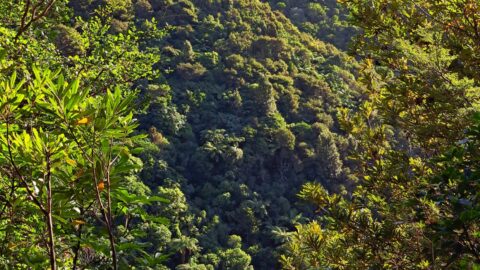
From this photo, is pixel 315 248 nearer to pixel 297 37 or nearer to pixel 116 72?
pixel 116 72

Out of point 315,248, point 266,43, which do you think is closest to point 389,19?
point 315,248

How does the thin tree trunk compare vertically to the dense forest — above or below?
above

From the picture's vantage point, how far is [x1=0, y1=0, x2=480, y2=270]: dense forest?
157 centimetres

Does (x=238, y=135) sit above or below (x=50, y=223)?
below

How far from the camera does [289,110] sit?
36156 mm

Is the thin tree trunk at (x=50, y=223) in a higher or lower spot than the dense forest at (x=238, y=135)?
higher

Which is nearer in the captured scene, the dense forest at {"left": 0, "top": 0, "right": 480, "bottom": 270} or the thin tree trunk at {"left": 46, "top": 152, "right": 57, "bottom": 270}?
the thin tree trunk at {"left": 46, "top": 152, "right": 57, "bottom": 270}

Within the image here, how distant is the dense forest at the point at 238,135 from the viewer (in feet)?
5.15

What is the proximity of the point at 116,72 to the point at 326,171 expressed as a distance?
28.4m

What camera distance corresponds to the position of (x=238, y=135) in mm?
33344

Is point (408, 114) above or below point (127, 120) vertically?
below

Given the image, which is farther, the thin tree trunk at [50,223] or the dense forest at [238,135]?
the dense forest at [238,135]

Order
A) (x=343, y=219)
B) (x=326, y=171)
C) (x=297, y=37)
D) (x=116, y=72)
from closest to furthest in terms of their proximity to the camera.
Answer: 1. (x=343, y=219)
2. (x=116, y=72)
3. (x=326, y=171)
4. (x=297, y=37)

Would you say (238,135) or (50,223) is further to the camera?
(238,135)
